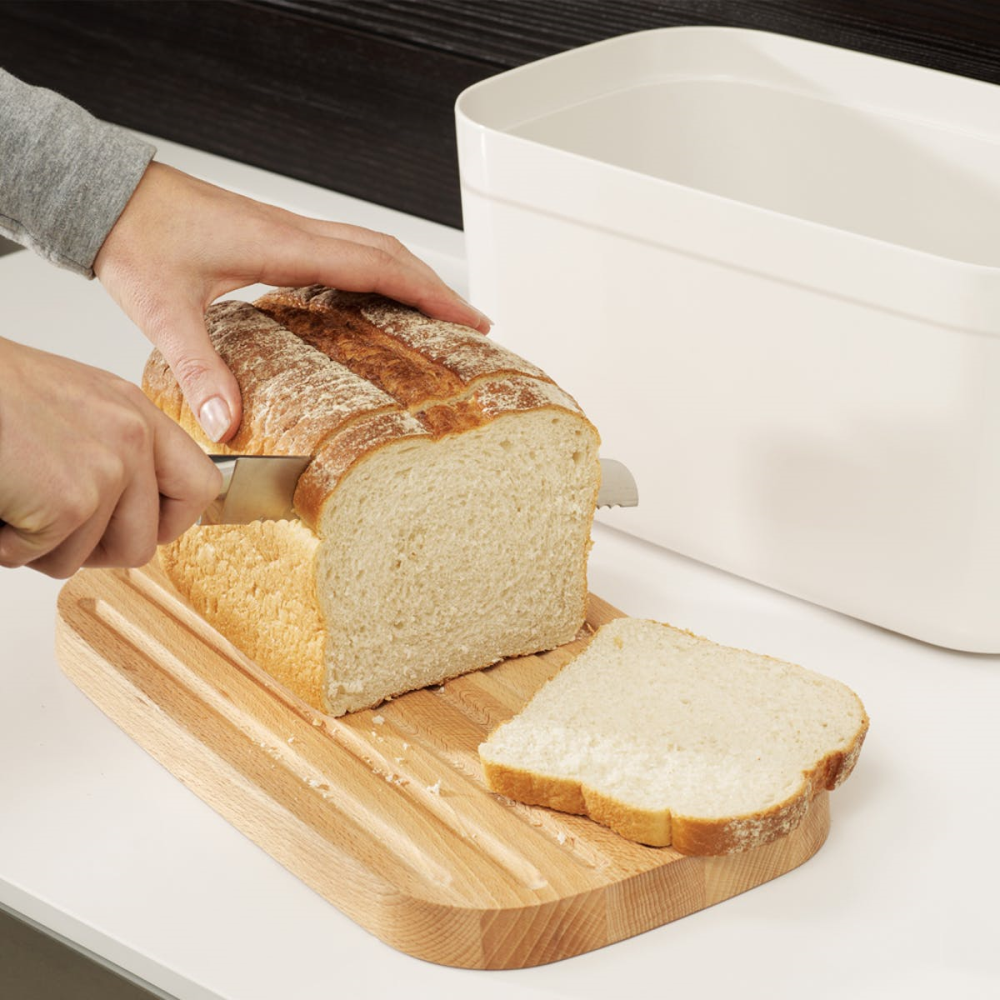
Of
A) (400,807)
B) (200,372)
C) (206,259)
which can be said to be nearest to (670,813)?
(400,807)

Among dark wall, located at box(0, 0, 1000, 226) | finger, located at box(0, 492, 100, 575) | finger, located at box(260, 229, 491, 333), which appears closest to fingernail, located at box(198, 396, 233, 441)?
finger, located at box(260, 229, 491, 333)

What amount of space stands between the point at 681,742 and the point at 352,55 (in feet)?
4.83

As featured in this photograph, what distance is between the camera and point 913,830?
1153mm

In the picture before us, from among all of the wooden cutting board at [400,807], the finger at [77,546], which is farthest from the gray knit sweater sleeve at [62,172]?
the finger at [77,546]

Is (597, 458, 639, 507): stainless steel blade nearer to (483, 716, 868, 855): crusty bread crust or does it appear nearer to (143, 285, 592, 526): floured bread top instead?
(143, 285, 592, 526): floured bread top

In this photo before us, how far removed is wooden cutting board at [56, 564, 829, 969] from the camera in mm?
1028

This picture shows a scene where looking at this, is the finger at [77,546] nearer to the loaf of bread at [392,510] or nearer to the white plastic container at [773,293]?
the loaf of bread at [392,510]

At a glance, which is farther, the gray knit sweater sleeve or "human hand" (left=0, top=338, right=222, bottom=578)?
the gray knit sweater sleeve

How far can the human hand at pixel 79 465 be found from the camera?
0.94 m

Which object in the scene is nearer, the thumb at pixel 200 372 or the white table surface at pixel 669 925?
the white table surface at pixel 669 925

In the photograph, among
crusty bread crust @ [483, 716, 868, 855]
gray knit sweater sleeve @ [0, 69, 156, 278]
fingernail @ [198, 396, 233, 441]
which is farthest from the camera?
gray knit sweater sleeve @ [0, 69, 156, 278]

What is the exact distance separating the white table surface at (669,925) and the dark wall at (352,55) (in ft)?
2.45

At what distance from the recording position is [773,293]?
49.3 inches

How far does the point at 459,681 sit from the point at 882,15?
3.17 ft
